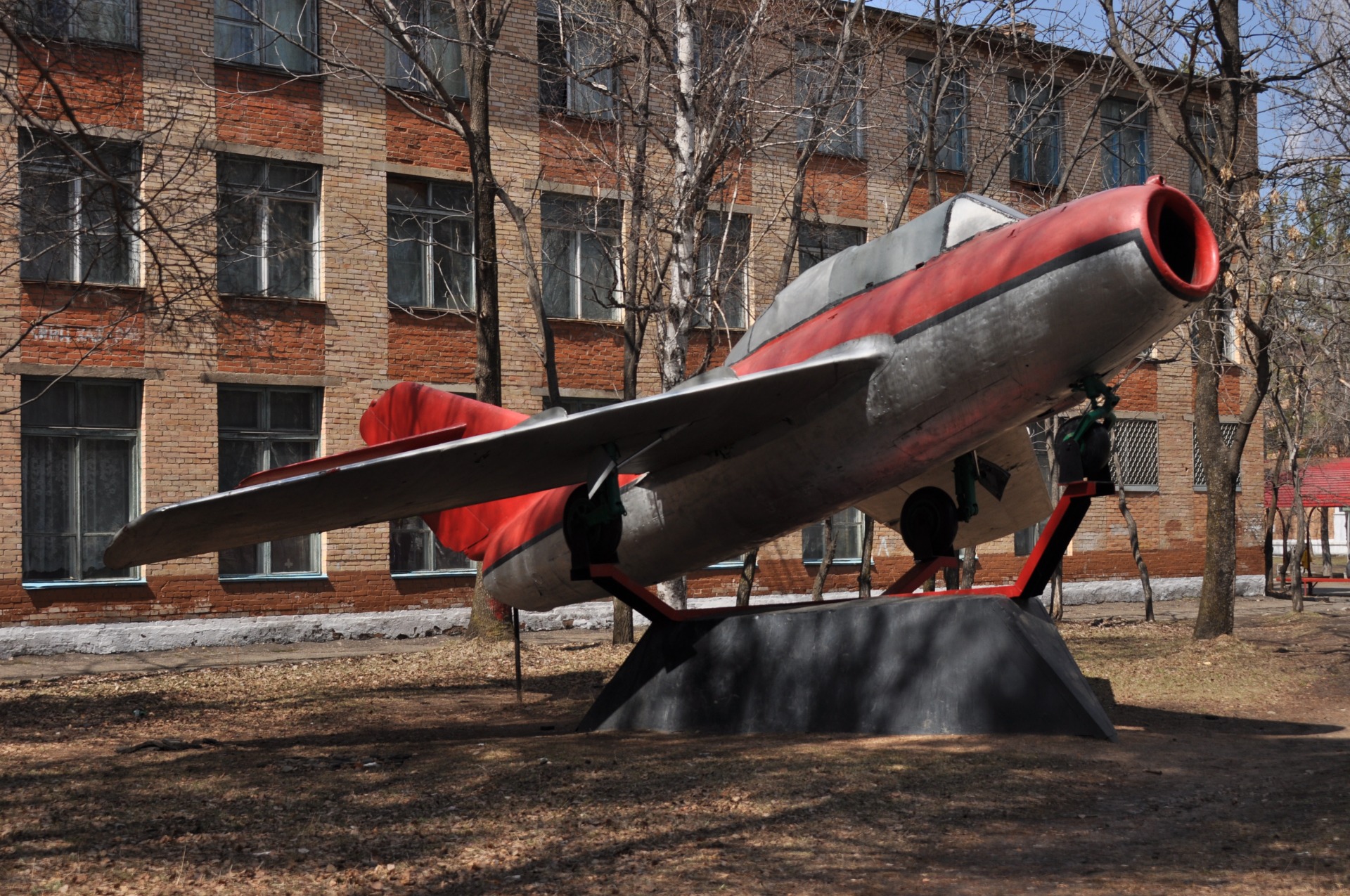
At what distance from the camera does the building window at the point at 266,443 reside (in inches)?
725

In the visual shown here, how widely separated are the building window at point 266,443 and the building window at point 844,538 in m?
9.38

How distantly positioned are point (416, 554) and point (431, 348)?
3388 mm

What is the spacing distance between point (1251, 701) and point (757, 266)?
12.8 metres

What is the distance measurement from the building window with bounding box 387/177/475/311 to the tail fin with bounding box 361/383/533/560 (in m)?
8.16

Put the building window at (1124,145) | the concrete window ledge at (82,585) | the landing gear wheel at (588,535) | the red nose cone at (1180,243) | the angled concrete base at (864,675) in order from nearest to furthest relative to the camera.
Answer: the red nose cone at (1180,243) < the angled concrete base at (864,675) < the landing gear wheel at (588,535) < the concrete window ledge at (82,585) < the building window at (1124,145)

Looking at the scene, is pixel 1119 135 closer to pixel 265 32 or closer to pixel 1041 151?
pixel 1041 151

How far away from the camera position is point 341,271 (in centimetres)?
1928

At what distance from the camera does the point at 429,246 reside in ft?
67.2

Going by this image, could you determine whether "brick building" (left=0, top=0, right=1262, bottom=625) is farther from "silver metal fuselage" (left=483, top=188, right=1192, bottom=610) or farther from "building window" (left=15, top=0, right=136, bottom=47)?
"silver metal fuselage" (left=483, top=188, right=1192, bottom=610)

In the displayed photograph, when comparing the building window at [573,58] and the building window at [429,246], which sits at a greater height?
the building window at [573,58]

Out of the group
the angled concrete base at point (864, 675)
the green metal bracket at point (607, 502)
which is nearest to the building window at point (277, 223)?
the green metal bracket at point (607, 502)

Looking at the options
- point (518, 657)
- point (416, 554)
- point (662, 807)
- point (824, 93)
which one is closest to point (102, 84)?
point (416, 554)

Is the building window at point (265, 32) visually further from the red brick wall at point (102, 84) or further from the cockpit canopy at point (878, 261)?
the cockpit canopy at point (878, 261)

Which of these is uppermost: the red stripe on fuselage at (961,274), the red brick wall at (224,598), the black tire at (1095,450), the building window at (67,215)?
the building window at (67,215)
